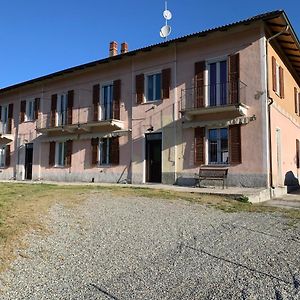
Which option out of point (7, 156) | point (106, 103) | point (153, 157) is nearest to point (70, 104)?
point (106, 103)

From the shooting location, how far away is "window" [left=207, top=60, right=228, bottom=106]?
1565cm

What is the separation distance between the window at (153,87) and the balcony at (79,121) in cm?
218

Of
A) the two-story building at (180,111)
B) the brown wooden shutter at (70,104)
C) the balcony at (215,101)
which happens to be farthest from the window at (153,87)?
the brown wooden shutter at (70,104)

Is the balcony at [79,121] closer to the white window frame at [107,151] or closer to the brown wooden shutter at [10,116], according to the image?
the white window frame at [107,151]

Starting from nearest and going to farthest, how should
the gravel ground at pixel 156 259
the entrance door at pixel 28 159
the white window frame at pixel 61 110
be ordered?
the gravel ground at pixel 156 259 < the white window frame at pixel 61 110 < the entrance door at pixel 28 159

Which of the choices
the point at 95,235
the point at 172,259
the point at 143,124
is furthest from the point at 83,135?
the point at 172,259

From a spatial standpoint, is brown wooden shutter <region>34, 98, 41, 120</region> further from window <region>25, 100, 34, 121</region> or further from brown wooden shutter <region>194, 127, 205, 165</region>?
brown wooden shutter <region>194, 127, 205, 165</region>

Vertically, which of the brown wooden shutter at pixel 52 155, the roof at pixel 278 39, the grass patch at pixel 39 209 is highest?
the roof at pixel 278 39

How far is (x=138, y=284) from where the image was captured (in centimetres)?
458

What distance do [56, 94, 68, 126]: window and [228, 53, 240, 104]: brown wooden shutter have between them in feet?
36.1

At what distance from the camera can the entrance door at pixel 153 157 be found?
58.4ft

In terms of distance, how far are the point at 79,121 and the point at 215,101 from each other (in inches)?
350

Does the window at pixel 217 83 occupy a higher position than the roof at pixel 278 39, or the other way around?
the roof at pixel 278 39

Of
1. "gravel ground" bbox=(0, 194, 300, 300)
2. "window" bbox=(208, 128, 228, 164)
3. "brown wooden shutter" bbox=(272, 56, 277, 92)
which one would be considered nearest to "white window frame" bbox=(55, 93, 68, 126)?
"window" bbox=(208, 128, 228, 164)
